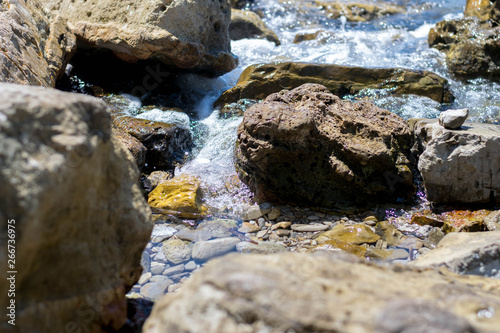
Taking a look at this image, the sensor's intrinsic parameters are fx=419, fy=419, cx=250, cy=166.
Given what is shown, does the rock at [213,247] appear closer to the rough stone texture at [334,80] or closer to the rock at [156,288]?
the rock at [156,288]

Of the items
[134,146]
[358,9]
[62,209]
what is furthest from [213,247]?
[358,9]

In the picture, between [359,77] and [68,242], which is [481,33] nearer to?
[359,77]

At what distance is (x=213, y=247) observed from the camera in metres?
3.86

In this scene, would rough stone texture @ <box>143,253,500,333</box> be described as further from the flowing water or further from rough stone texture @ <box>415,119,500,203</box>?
rough stone texture @ <box>415,119,500,203</box>

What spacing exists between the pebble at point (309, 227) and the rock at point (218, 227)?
2.03 feet

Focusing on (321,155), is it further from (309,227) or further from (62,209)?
(62,209)

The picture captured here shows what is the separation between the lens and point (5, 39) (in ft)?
15.9

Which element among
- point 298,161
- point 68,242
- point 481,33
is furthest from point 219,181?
point 481,33

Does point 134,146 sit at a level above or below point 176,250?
above

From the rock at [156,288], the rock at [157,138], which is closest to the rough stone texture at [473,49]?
the rock at [157,138]

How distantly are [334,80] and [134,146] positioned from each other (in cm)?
379

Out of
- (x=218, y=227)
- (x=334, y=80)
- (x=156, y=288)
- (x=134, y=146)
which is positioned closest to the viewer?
(x=156, y=288)

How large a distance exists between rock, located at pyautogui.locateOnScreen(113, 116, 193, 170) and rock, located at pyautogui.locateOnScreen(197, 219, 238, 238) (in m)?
1.46

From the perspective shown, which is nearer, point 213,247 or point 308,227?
point 213,247
